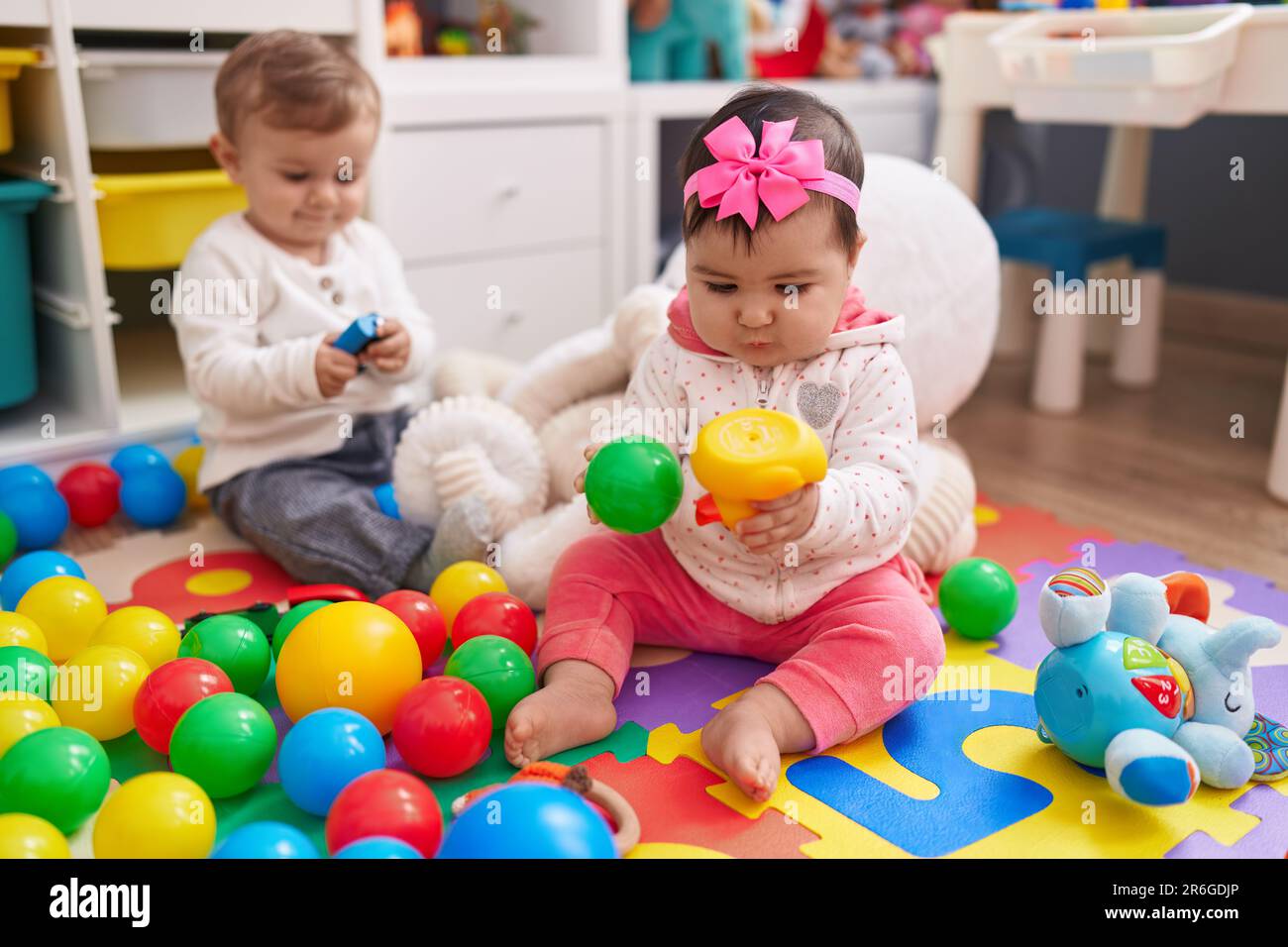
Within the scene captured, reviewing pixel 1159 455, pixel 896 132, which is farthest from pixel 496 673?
pixel 896 132

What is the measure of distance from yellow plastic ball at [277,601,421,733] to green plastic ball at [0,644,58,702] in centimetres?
20

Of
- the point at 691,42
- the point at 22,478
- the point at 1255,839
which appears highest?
the point at 691,42

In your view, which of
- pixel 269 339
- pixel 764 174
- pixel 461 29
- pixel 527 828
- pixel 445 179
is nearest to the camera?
pixel 527 828

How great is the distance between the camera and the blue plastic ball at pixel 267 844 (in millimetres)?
802

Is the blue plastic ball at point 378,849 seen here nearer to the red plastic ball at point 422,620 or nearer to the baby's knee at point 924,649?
the red plastic ball at point 422,620

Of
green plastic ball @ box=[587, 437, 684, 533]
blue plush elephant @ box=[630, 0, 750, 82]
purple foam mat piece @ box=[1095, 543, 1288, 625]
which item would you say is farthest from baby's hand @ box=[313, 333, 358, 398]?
blue plush elephant @ box=[630, 0, 750, 82]

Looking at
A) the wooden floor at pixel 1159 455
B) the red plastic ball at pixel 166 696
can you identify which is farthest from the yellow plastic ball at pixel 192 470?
the wooden floor at pixel 1159 455

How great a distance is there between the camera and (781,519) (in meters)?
0.97

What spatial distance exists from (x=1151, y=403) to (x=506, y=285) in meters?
1.19

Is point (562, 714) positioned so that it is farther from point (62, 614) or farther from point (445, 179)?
point (445, 179)

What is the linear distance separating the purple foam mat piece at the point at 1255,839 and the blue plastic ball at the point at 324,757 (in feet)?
2.05

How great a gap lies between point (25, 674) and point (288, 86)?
2.36ft
